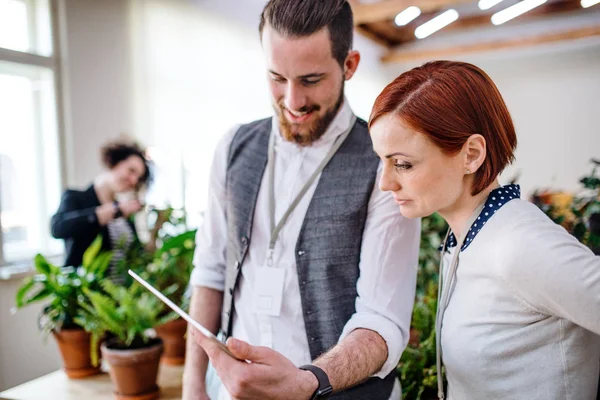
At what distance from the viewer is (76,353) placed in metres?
1.83

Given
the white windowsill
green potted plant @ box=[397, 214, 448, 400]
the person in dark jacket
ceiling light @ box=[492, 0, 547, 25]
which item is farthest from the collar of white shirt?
ceiling light @ box=[492, 0, 547, 25]

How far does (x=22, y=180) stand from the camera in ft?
14.4

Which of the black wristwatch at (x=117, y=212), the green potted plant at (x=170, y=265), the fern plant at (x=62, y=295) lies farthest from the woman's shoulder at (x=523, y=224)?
the black wristwatch at (x=117, y=212)

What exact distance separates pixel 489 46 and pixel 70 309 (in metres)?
8.21

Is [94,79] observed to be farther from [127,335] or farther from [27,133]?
[127,335]

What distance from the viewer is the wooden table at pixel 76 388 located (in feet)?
5.46

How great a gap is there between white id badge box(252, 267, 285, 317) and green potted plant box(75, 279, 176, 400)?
575 millimetres

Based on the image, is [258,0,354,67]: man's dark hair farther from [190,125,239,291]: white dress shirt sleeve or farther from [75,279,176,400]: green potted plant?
[75,279,176,400]: green potted plant

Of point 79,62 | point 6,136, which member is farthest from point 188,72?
point 6,136

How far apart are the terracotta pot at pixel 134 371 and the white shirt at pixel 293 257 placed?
376 mm

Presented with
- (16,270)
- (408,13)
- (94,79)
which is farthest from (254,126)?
(408,13)

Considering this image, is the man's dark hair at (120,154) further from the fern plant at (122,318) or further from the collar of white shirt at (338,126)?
the collar of white shirt at (338,126)

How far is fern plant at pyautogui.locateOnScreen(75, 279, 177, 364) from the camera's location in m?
1.72

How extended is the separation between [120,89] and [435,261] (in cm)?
383
